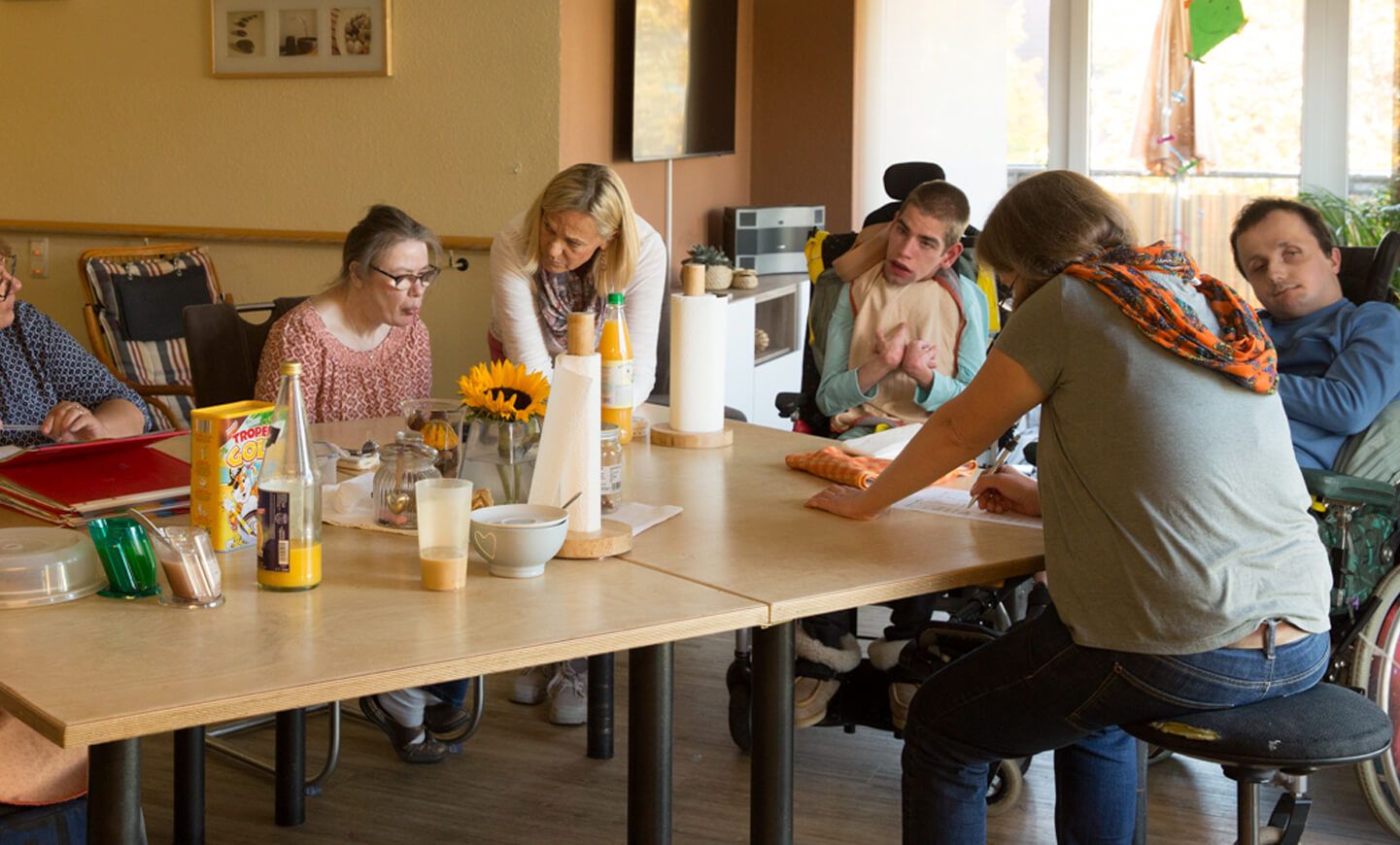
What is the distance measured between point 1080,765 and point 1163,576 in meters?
0.46

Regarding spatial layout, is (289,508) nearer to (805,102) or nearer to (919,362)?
(919,362)

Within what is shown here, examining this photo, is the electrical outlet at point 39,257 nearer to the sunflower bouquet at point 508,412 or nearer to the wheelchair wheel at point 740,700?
the wheelchair wheel at point 740,700

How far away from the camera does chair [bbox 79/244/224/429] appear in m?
4.80

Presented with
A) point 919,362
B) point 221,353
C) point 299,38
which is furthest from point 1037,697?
point 299,38

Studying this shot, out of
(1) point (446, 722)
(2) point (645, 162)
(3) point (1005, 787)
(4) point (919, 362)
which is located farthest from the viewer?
(2) point (645, 162)

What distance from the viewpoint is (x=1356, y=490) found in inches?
109

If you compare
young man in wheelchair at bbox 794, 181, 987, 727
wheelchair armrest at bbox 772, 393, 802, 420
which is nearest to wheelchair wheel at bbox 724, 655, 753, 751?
young man in wheelchair at bbox 794, 181, 987, 727

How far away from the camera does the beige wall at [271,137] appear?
455 centimetres

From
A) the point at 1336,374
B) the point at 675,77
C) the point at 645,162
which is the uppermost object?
the point at 675,77

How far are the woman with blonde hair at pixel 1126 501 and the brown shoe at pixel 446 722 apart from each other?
1296 mm

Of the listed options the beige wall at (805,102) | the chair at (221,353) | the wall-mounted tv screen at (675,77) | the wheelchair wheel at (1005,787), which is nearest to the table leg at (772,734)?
the wheelchair wheel at (1005,787)

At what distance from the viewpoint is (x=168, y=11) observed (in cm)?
499

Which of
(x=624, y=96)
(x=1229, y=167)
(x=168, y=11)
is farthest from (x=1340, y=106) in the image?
(x=168, y=11)

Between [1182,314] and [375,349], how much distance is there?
72.8 inches
